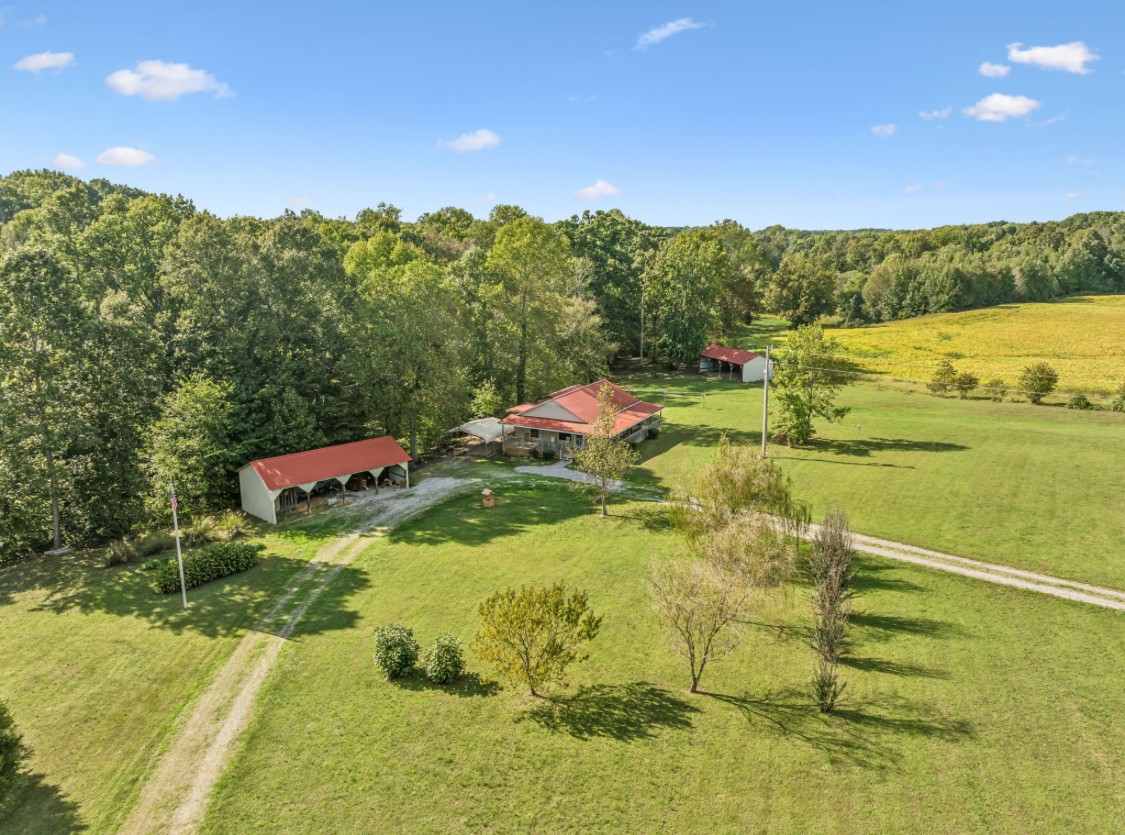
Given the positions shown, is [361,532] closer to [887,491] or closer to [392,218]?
[887,491]

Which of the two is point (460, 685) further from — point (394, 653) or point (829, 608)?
point (829, 608)

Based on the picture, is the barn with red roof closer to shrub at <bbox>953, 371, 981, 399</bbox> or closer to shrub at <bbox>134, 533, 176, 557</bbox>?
shrub at <bbox>134, 533, 176, 557</bbox>

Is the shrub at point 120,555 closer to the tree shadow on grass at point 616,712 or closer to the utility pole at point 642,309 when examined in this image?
the tree shadow on grass at point 616,712

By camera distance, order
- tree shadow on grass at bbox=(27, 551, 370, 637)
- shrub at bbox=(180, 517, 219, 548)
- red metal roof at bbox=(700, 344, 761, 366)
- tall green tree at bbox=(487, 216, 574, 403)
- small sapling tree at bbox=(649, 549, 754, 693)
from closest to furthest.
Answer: small sapling tree at bbox=(649, 549, 754, 693), tree shadow on grass at bbox=(27, 551, 370, 637), shrub at bbox=(180, 517, 219, 548), tall green tree at bbox=(487, 216, 574, 403), red metal roof at bbox=(700, 344, 761, 366)

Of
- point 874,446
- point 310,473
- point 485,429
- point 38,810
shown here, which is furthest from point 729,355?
point 38,810

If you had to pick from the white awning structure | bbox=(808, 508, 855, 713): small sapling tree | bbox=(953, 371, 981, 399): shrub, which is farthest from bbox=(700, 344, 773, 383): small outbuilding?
bbox=(808, 508, 855, 713): small sapling tree

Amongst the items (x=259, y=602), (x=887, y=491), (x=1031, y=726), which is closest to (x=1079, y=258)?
(x=887, y=491)
